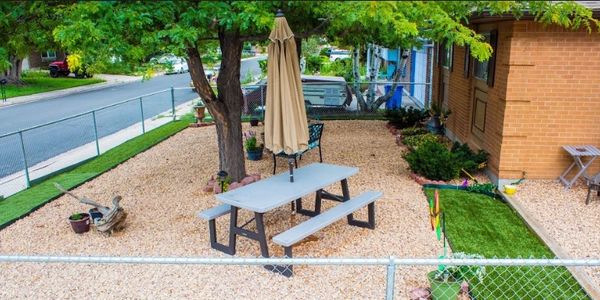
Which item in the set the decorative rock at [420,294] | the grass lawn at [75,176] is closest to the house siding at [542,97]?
the decorative rock at [420,294]

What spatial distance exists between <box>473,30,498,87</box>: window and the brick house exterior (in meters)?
0.04

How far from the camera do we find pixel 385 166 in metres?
9.46

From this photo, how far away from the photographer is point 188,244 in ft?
20.0

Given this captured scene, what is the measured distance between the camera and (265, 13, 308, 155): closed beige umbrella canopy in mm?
5688

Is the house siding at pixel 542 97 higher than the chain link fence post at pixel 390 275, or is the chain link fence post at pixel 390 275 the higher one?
the house siding at pixel 542 97

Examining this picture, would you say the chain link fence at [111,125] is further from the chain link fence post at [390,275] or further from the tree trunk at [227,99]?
the chain link fence post at [390,275]

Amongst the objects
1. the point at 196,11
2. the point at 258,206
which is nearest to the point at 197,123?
the point at 258,206

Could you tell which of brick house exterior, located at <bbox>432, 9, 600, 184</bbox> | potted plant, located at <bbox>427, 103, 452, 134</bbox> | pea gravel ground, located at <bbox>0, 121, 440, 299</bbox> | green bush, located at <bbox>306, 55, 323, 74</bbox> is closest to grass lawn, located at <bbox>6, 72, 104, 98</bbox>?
green bush, located at <bbox>306, 55, 323, 74</bbox>

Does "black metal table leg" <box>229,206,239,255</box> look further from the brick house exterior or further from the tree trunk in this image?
the brick house exterior

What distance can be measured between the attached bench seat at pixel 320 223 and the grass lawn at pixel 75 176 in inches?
183

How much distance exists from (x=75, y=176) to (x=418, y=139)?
7647 mm

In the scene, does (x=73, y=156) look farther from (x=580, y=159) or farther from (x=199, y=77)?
(x=580, y=159)

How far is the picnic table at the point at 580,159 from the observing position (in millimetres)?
7285

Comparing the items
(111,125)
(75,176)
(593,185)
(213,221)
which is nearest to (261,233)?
(213,221)
